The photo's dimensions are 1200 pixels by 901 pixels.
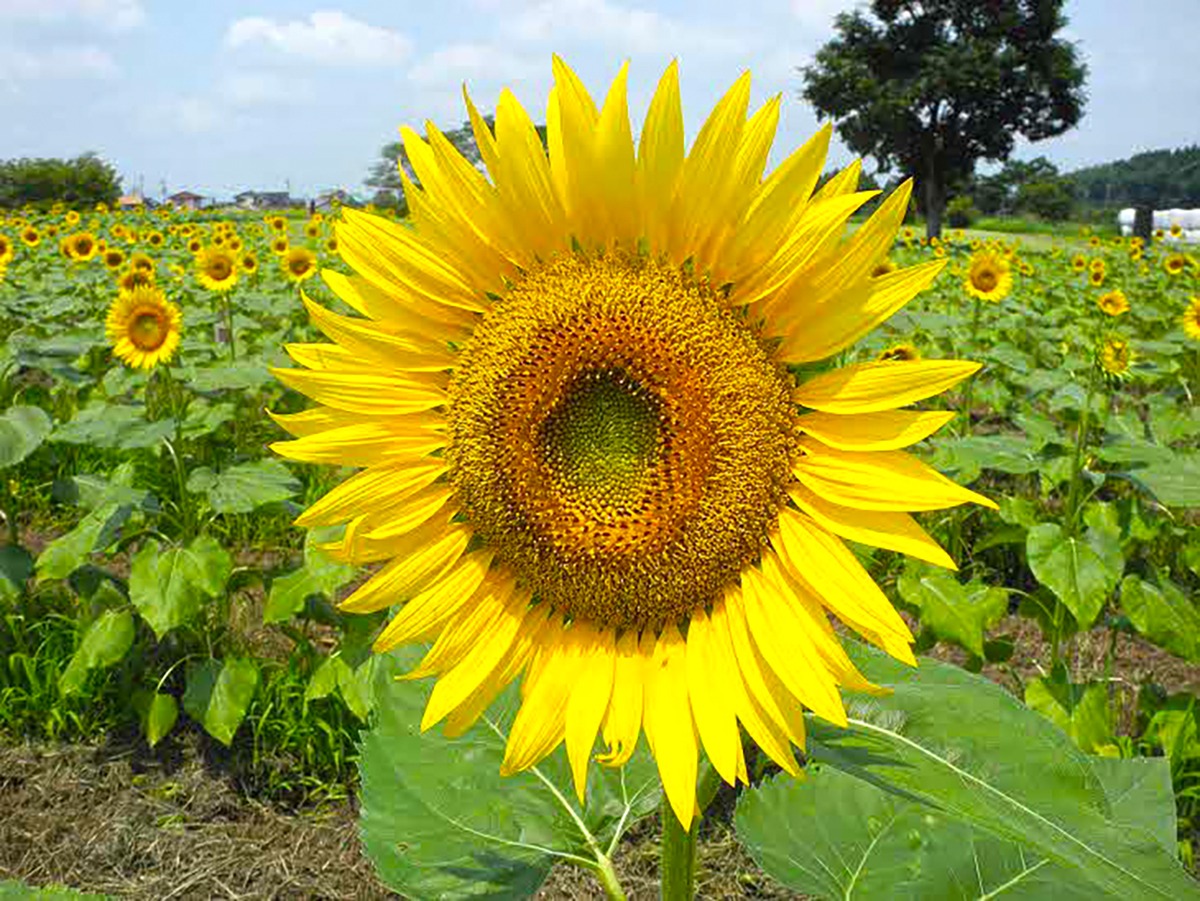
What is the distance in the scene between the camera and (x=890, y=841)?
52.6 inches

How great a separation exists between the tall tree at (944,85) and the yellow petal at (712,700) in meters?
40.7

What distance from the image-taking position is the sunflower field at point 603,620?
102 cm

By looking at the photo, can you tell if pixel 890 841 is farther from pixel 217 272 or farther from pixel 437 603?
pixel 217 272

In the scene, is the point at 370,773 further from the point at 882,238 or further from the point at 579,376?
the point at 882,238

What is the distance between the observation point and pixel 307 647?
11.8 feet

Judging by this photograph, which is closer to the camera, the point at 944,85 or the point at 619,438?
the point at 619,438

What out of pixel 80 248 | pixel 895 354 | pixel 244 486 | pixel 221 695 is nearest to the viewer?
pixel 895 354

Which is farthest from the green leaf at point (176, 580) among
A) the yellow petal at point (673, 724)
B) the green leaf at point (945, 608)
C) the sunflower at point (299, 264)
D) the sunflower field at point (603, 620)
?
the sunflower at point (299, 264)

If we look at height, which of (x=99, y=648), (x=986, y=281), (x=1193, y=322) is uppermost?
(x=986, y=281)

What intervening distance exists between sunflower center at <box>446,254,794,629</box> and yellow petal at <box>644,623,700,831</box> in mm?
43

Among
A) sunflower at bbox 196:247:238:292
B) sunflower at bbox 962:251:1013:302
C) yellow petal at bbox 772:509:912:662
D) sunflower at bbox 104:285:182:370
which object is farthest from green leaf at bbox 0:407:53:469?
sunflower at bbox 962:251:1013:302

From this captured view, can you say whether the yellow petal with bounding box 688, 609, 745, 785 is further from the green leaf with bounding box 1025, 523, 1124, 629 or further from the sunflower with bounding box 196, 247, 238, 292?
the sunflower with bounding box 196, 247, 238, 292

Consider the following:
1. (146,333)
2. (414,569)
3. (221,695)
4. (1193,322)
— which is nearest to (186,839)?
(221,695)

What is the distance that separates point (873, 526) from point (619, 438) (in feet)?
1.16
